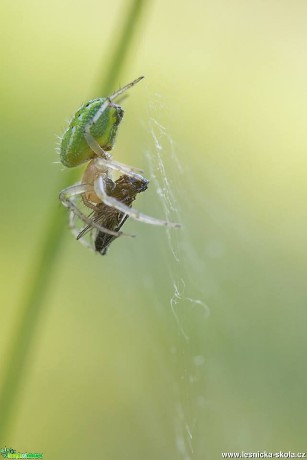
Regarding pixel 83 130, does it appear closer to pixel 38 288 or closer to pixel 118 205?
pixel 118 205

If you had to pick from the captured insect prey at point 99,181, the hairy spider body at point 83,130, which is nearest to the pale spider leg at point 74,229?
the captured insect prey at point 99,181

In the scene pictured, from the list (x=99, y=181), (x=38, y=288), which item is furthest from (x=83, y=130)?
(x=38, y=288)

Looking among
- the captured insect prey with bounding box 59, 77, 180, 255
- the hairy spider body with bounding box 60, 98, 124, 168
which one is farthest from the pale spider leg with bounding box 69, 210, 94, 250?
the hairy spider body with bounding box 60, 98, 124, 168

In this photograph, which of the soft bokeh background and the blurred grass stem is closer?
the blurred grass stem

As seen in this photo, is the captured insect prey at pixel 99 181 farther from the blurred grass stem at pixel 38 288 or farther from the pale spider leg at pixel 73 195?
the blurred grass stem at pixel 38 288

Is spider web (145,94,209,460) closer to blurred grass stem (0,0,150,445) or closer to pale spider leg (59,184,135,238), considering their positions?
pale spider leg (59,184,135,238)

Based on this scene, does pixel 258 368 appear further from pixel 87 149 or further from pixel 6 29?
pixel 6 29

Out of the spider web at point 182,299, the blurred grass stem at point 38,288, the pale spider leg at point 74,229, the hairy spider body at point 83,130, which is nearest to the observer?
the blurred grass stem at point 38,288
